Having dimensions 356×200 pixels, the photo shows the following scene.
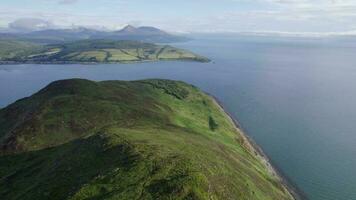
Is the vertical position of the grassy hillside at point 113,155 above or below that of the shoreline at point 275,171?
above

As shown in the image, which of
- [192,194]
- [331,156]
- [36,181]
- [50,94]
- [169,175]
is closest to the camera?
[192,194]

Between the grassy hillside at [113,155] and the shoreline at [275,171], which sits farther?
the shoreline at [275,171]

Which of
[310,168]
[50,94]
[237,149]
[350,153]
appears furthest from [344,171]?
[50,94]

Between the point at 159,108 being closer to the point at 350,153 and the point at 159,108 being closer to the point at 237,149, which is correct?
the point at 237,149

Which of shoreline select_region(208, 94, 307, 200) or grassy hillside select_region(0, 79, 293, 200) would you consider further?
shoreline select_region(208, 94, 307, 200)

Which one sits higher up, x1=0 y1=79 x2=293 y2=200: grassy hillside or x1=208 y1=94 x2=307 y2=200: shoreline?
x1=0 y1=79 x2=293 y2=200: grassy hillside

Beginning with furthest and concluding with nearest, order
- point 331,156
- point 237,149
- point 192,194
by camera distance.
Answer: point 331,156 < point 237,149 < point 192,194

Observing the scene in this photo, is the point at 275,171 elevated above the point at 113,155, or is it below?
below

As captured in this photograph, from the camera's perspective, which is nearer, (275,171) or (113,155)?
(113,155)
